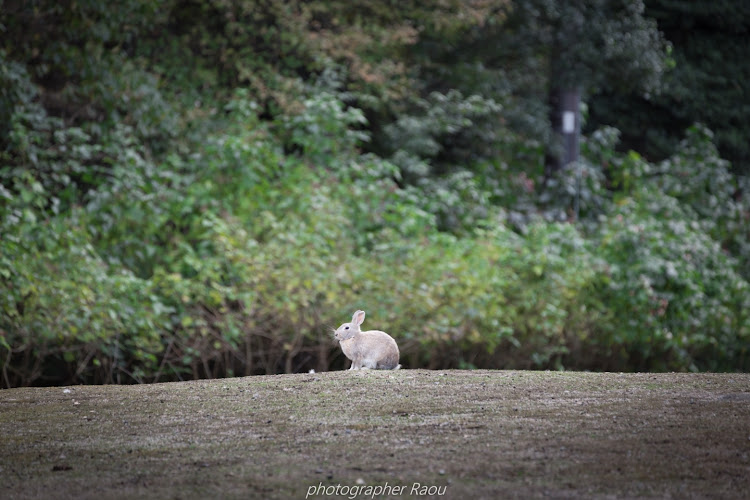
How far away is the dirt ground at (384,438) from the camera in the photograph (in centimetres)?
441

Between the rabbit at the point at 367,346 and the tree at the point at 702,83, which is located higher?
the rabbit at the point at 367,346

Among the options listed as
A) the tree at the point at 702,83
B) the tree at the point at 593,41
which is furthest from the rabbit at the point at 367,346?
the tree at the point at 702,83

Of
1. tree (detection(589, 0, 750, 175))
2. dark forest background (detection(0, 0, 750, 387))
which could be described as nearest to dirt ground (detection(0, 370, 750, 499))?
dark forest background (detection(0, 0, 750, 387))

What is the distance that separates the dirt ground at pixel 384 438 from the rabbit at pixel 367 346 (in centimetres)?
23

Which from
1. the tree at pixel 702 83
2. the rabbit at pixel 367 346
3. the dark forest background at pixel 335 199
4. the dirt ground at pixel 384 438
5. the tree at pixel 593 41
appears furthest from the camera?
the tree at pixel 702 83

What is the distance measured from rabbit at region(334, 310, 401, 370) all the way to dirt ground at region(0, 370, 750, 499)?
23 cm

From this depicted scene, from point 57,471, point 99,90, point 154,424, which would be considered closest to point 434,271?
point 99,90

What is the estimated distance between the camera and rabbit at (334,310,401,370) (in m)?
7.31

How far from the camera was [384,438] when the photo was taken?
5.20 metres

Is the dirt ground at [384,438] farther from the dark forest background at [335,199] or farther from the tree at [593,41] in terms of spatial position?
the tree at [593,41]

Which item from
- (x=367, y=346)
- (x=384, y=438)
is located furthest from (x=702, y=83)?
(x=384, y=438)

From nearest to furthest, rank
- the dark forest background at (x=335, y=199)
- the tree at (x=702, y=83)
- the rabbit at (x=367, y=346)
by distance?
the rabbit at (x=367, y=346) → the dark forest background at (x=335, y=199) → the tree at (x=702, y=83)

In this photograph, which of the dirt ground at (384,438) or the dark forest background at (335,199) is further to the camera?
the dark forest background at (335,199)

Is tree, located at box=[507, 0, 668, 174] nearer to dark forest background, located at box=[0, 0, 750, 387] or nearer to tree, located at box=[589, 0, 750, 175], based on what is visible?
dark forest background, located at box=[0, 0, 750, 387]
